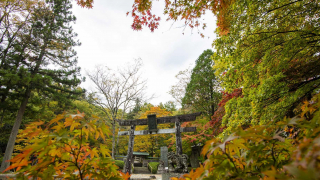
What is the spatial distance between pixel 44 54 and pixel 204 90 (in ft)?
43.7

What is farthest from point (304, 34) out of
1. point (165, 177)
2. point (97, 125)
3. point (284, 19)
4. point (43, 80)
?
point (43, 80)

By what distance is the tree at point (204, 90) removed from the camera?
12078mm

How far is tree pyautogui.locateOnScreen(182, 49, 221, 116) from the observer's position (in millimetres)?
12078

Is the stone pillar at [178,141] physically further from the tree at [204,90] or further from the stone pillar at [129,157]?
the tree at [204,90]

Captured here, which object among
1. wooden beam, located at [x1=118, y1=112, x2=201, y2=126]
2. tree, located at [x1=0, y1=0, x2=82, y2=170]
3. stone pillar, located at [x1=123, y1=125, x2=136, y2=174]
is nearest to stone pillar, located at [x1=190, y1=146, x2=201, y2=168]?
wooden beam, located at [x1=118, y1=112, x2=201, y2=126]

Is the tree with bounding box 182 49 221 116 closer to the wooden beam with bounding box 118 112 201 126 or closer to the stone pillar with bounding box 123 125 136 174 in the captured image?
the wooden beam with bounding box 118 112 201 126

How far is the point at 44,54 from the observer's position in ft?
37.7

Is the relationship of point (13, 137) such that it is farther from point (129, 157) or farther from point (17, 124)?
point (129, 157)

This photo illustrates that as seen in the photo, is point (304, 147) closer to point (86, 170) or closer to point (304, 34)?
point (86, 170)

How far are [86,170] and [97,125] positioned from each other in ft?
0.88

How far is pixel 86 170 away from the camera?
34.5 inches

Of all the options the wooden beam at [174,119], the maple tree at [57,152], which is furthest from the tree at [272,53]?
the wooden beam at [174,119]

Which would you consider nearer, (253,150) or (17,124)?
(253,150)

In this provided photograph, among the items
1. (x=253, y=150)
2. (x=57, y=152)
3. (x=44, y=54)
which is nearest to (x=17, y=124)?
(x=44, y=54)
